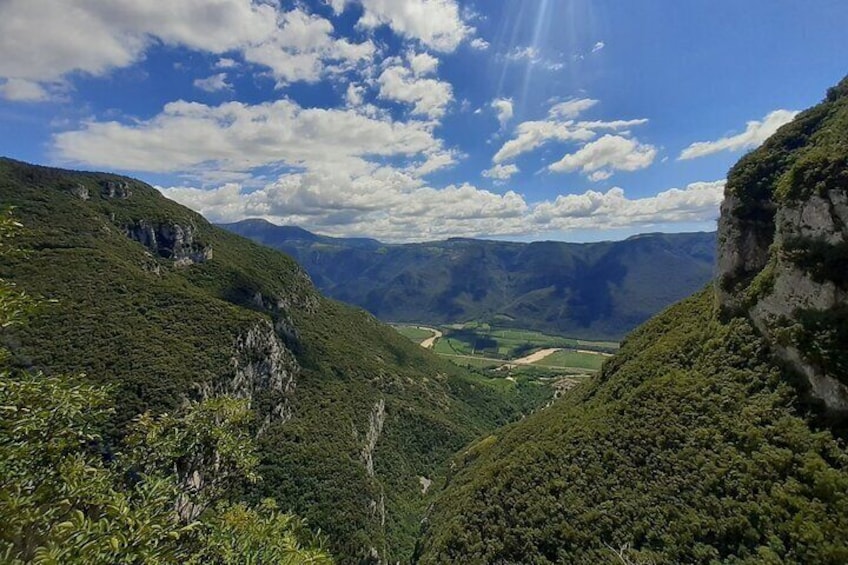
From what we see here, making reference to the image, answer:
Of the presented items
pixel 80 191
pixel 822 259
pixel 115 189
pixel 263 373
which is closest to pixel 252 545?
pixel 822 259

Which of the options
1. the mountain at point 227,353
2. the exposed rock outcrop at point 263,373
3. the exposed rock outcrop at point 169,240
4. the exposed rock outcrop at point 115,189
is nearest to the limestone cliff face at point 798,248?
Result: the mountain at point 227,353

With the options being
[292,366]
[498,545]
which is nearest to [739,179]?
[498,545]

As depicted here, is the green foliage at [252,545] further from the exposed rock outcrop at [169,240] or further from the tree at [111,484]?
the exposed rock outcrop at [169,240]

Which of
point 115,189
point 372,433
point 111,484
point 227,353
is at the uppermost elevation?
point 115,189

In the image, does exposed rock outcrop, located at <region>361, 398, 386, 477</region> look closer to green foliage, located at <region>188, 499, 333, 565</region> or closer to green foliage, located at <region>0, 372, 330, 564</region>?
green foliage, located at <region>0, 372, 330, 564</region>

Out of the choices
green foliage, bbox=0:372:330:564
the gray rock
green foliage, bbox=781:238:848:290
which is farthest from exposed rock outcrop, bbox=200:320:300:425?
green foliage, bbox=781:238:848:290

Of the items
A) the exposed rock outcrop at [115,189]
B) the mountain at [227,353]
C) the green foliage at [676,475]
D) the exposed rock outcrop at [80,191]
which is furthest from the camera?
the exposed rock outcrop at [115,189]

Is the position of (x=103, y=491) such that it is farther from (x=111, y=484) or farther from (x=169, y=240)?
(x=169, y=240)
